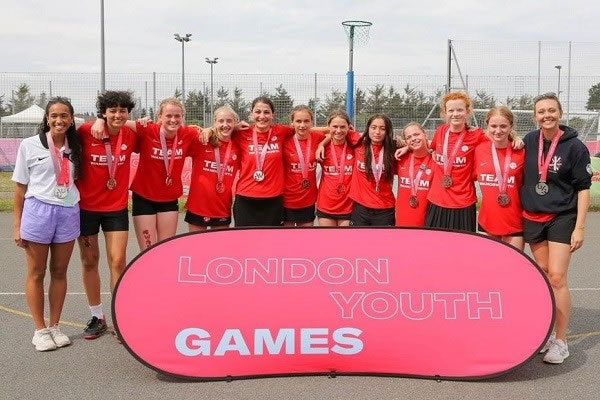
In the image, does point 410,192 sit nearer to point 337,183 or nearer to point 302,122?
point 337,183

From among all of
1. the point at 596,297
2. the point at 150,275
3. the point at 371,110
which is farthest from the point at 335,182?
the point at 371,110

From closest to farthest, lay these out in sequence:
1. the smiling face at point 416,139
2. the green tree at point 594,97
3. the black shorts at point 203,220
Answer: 1. the smiling face at point 416,139
2. the black shorts at point 203,220
3. the green tree at point 594,97

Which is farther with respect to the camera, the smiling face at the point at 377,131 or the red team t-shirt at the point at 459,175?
the smiling face at the point at 377,131

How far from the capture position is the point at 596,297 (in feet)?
23.3

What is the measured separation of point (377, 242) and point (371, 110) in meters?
11.5

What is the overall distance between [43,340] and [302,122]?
3.00 meters

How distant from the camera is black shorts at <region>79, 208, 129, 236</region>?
5.39m

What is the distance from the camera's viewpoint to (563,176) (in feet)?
16.5

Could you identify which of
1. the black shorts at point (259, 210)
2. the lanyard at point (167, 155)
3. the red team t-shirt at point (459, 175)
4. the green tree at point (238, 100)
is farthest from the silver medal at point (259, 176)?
the green tree at point (238, 100)

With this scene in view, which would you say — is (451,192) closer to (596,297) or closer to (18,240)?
(596,297)

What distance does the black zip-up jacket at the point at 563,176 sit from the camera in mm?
4996

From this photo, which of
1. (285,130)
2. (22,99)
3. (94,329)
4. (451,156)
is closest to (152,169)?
(285,130)

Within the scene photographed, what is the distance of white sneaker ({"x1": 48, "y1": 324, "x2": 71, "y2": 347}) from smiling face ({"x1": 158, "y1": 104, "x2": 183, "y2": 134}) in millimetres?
1937

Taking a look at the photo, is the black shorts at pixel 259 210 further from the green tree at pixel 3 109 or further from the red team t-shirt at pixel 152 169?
the green tree at pixel 3 109
